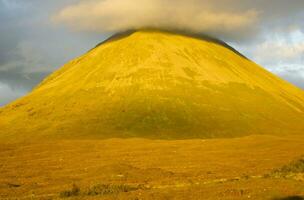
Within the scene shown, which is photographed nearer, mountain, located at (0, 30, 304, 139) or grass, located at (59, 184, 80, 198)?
grass, located at (59, 184, 80, 198)

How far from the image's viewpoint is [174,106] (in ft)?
325

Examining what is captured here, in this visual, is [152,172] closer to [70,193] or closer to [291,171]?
[291,171]

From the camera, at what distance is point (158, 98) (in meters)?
102

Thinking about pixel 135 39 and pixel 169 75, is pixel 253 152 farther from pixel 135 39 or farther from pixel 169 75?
pixel 135 39

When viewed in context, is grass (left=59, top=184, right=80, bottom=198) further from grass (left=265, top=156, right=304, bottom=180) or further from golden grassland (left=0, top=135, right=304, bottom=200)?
grass (left=265, top=156, right=304, bottom=180)

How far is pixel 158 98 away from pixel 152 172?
71.9 meters

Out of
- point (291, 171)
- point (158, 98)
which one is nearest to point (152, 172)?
point (291, 171)

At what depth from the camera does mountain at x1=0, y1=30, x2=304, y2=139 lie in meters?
90.1

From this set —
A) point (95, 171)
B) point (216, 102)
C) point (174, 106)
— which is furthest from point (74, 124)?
point (95, 171)

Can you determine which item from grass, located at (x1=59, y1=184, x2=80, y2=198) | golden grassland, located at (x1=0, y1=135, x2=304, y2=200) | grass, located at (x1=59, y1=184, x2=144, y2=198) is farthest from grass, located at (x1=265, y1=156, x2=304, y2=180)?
grass, located at (x1=59, y1=184, x2=80, y2=198)

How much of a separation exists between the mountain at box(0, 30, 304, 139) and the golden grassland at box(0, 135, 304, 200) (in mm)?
35520

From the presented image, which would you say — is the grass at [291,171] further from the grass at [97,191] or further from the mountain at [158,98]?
the mountain at [158,98]

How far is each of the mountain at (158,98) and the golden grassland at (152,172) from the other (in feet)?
117

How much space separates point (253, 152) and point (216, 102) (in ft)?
189
